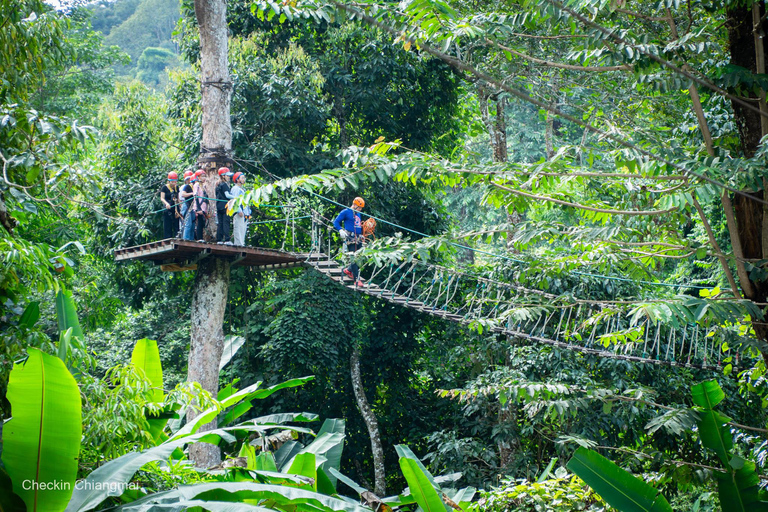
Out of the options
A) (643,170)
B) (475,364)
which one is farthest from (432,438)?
(643,170)

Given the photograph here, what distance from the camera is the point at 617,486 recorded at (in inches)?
143

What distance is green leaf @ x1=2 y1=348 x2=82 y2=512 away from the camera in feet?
9.11

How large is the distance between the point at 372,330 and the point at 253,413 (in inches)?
86.5

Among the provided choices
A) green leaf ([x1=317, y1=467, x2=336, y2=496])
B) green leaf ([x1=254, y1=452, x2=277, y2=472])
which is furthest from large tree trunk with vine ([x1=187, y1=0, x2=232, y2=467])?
green leaf ([x1=317, y1=467, x2=336, y2=496])

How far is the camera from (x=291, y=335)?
858cm

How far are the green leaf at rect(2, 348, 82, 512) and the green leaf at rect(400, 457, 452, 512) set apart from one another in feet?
5.59

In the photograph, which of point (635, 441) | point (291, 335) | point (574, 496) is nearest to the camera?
point (574, 496)

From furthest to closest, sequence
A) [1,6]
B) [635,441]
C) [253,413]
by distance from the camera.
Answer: [253,413]
[635,441]
[1,6]

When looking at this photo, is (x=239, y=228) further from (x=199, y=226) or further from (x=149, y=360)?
(x=149, y=360)

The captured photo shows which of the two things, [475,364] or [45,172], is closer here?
[45,172]

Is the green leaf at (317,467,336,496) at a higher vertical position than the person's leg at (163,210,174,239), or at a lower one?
lower

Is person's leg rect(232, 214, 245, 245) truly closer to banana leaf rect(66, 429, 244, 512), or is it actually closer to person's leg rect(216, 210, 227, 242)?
person's leg rect(216, 210, 227, 242)

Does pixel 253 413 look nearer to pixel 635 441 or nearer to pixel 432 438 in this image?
pixel 432 438

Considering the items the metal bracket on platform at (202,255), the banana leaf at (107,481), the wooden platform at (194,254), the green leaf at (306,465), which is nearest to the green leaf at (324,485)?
the green leaf at (306,465)
